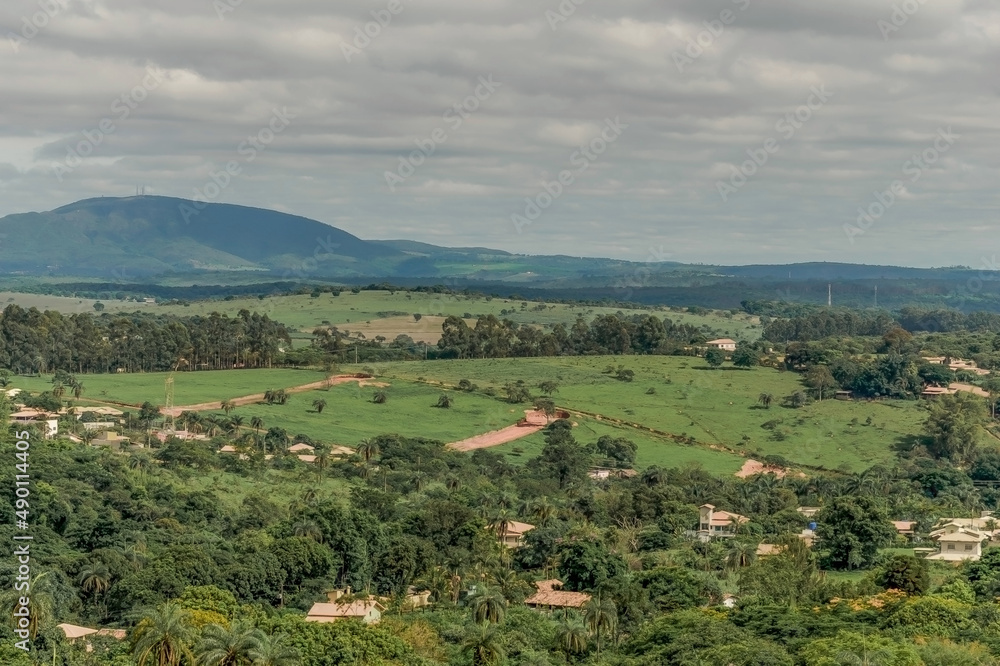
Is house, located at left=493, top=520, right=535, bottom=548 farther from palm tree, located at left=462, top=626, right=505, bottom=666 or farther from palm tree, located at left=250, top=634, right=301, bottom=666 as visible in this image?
palm tree, located at left=250, top=634, right=301, bottom=666

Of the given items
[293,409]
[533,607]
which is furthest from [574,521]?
[293,409]

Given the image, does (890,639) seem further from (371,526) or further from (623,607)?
(371,526)

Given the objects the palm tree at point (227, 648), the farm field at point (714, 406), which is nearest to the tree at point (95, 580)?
the palm tree at point (227, 648)

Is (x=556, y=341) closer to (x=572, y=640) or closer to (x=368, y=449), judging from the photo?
(x=368, y=449)

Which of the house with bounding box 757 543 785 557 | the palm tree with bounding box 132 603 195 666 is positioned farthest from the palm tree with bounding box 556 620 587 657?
the palm tree with bounding box 132 603 195 666

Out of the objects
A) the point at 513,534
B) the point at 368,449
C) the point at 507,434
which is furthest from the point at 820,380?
the point at 513,534

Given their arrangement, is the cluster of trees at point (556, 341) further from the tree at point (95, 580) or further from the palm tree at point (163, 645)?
the palm tree at point (163, 645)
